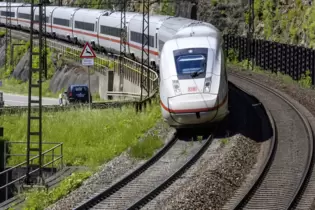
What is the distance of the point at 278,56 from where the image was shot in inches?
1677

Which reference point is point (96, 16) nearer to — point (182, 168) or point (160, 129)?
point (160, 129)

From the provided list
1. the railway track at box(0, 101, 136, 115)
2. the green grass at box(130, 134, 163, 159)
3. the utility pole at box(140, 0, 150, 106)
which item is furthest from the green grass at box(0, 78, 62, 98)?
the green grass at box(130, 134, 163, 159)

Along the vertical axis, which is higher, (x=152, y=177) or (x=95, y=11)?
(x=95, y=11)

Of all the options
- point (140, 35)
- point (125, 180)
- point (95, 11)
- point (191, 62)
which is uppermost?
point (191, 62)

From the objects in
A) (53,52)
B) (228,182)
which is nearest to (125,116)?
(228,182)

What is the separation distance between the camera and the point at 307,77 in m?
38.3

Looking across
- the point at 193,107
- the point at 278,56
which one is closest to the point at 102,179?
the point at 193,107

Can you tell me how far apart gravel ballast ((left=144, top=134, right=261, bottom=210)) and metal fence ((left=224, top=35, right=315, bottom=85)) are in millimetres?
18758

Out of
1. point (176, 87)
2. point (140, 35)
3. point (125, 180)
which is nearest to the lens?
point (125, 180)

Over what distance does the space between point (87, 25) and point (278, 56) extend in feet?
63.1

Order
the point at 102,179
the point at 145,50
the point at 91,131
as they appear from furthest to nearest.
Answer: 1. the point at 145,50
2. the point at 91,131
3. the point at 102,179

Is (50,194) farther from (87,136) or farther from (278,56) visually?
(278,56)

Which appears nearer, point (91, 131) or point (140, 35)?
point (91, 131)

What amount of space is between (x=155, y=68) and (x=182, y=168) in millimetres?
19048
